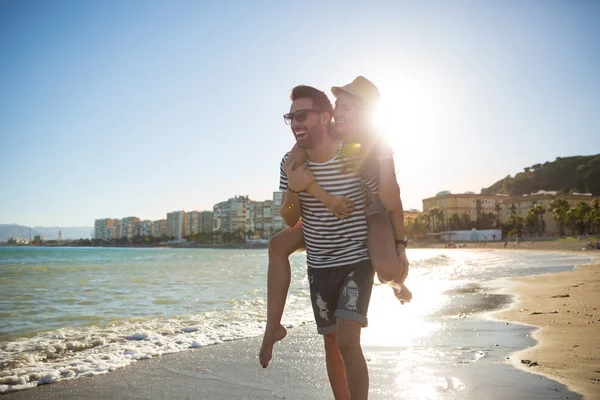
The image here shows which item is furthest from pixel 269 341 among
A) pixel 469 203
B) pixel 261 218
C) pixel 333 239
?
pixel 261 218

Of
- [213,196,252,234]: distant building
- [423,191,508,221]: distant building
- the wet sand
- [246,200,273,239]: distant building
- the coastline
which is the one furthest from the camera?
[213,196,252,234]: distant building

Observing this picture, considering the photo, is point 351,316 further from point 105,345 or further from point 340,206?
point 105,345

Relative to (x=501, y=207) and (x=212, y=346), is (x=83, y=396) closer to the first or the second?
(x=212, y=346)

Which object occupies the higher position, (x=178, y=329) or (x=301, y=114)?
(x=301, y=114)

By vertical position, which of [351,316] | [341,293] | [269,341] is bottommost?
[269,341]

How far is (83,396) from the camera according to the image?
3.80m

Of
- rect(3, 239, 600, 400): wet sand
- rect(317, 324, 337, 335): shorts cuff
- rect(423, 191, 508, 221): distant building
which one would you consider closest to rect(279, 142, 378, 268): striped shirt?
rect(317, 324, 337, 335): shorts cuff

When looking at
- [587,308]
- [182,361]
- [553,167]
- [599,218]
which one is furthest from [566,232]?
[182,361]

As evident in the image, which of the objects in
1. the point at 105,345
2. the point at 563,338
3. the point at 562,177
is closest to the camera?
the point at 563,338

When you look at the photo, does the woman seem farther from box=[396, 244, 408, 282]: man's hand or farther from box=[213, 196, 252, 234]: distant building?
box=[213, 196, 252, 234]: distant building

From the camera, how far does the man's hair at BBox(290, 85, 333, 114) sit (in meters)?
2.51

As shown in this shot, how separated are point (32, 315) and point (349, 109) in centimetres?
977

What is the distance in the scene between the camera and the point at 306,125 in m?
2.48

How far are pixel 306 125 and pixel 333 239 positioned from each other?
63 centimetres
